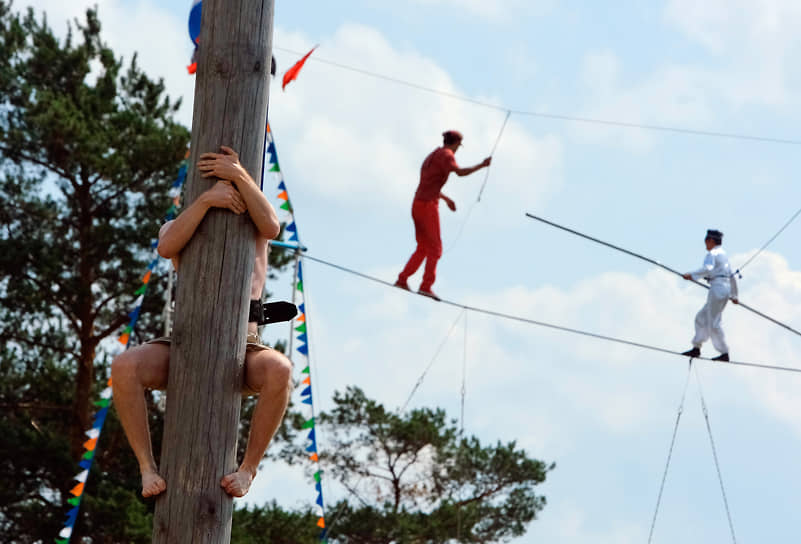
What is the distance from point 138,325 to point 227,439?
12536 mm

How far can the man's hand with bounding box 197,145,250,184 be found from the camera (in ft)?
11.2

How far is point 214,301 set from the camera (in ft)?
11.1

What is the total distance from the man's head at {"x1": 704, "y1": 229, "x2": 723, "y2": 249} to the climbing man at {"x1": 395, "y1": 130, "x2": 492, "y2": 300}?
2208mm

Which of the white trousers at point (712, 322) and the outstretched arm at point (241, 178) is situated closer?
the outstretched arm at point (241, 178)

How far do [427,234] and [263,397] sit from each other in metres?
6.66

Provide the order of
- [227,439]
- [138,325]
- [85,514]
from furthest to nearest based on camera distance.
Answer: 1. [138,325]
2. [85,514]
3. [227,439]

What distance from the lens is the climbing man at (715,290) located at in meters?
10.7

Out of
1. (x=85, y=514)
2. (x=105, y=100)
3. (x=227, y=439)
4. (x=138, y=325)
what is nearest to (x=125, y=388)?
(x=227, y=439)

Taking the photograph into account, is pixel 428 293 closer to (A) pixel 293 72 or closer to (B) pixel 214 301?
(A) pixel 293 72

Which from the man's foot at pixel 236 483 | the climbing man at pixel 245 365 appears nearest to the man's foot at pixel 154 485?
the climbing man at pixel 245 365

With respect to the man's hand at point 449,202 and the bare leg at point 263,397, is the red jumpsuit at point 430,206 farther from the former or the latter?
the bare leg at point 263,397

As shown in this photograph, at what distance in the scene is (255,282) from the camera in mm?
3539

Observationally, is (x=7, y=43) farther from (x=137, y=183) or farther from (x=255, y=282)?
(x=255, y=282)

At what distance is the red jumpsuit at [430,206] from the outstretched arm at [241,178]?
6.56m
